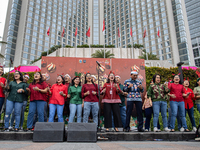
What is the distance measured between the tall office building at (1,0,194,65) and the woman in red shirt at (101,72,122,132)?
4253 centimetres

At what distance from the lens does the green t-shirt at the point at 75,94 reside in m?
5.29

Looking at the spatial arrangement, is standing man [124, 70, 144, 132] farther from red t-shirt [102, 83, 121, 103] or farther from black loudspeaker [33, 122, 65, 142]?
black loudspeaker [33, 122, 65, 142]

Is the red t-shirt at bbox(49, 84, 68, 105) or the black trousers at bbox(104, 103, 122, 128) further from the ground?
the red t-shirt at bbox(49, 84, 68, 105)

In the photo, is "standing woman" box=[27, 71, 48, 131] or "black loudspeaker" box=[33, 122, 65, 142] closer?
"black loudspeaker" box=[33, 122, 65, 142]

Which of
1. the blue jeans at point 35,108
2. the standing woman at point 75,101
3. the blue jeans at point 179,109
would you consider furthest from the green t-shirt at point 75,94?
the blue jeans at point 179,109

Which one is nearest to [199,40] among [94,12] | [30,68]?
[94,12]

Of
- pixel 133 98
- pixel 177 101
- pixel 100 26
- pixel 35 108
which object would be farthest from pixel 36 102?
pixel 100 26

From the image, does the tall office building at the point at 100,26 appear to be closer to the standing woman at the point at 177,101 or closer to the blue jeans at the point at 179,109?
the standing woman at the point at 177,101

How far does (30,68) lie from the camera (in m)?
16.4

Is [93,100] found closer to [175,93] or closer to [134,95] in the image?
[134,95]

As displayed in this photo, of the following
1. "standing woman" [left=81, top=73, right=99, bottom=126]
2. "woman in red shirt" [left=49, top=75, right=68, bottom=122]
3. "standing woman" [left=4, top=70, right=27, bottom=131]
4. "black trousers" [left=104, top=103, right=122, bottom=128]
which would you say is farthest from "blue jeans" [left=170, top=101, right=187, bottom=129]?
"standing woman" [left=4, top=70, right=27, bottom=131]

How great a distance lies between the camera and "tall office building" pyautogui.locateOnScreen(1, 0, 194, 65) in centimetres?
5084

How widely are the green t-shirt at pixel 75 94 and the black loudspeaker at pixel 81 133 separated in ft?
6.02

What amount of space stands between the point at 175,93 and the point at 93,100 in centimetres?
267
